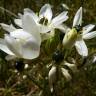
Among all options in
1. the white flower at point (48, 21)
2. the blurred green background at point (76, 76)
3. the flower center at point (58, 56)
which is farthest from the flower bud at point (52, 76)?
the blurred green background at point (76, 76)

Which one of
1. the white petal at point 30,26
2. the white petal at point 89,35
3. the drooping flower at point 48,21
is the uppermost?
the white petal at point 30,26

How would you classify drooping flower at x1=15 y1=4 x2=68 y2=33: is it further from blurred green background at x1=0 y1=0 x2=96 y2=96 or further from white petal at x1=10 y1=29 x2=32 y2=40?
blurred green background at x1=0 y1=0 x2=96 y2=96

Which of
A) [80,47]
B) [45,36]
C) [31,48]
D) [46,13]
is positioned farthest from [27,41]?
[46,13]

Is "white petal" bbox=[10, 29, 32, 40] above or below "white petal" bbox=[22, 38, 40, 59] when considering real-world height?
above

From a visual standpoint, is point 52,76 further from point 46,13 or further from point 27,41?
point 46,13

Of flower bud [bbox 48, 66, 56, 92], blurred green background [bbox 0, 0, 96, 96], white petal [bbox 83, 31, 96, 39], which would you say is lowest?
blurred green background [bbox 0, 0, 96, 96]

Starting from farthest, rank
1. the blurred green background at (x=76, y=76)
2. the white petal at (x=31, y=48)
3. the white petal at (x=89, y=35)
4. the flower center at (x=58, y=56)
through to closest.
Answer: the blurred green background at (x=76, y=76), the white petal at (x=89, y=35), the flower center at (x=58, y=56), the white petal at (x=31, y=48)

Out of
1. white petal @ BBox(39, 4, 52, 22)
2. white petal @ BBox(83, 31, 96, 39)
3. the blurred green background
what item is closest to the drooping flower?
white petal @ BBox(39, 4, 52, 22)

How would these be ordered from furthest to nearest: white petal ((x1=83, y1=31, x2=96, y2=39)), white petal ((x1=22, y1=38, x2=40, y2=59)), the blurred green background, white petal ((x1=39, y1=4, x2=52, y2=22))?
1. the blurred green background
2. white petal ((x1=39, y1=4, x2=52, y2=22))
3. white petal ((x1=83, y1=31, x2=96, y2=39))
4. white petal ((x1=22, y1=38, x2=40, y2=59))

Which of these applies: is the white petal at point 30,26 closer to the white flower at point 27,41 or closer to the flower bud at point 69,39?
the white flower at point 27,41

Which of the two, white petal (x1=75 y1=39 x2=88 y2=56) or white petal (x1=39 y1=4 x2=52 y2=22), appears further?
white petal (x1=39 y1=4 x2=52 y2=22)

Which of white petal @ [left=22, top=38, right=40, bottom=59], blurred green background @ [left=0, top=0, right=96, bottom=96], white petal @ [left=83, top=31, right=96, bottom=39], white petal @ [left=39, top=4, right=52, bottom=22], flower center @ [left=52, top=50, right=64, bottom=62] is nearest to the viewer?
white petal @ [left=22, top=38, right=40, bottom=59]
